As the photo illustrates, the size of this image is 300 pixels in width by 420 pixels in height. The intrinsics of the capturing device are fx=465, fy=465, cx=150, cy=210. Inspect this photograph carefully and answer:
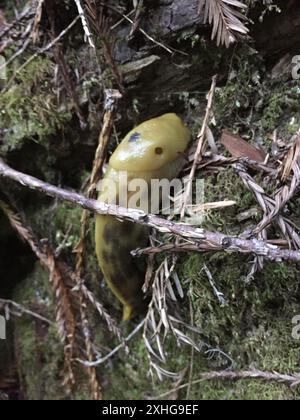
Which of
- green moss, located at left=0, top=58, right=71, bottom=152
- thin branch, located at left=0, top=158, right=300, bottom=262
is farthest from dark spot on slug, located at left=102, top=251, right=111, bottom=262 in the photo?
green moss, located at left=0, top=58, right=71, bottom=152

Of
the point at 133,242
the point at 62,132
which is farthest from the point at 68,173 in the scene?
the point at 133,242

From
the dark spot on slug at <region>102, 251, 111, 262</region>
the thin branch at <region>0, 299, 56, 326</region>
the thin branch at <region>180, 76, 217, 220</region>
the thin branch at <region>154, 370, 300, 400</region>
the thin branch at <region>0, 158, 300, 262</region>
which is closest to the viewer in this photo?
the thin branch at <region>0, 158, 300, 262</region>

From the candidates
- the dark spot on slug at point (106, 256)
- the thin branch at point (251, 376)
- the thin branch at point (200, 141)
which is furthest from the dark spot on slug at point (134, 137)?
the thin branch at point (251, 376)

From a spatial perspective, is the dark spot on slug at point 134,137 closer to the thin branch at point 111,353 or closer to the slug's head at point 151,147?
the slug's head at point 151,147

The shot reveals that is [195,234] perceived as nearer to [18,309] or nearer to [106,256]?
[106,256]

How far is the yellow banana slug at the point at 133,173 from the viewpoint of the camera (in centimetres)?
145

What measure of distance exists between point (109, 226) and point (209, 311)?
410mm

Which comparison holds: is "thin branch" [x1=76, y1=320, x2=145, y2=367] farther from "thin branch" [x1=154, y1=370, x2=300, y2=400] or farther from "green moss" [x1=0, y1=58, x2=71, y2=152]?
"green moss" [x1=0, y1=58, x2=71, y2=152]

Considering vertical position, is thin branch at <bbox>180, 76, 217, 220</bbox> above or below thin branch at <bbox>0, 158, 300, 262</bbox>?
above

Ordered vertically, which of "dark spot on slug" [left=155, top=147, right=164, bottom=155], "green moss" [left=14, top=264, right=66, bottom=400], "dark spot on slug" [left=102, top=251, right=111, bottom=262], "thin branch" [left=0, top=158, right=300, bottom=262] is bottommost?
"green moss" [left=14, top=264, right=66, bottom=400]

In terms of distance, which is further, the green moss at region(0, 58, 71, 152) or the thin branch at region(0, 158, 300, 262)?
the green moss at region(0, 58, 71, 152)

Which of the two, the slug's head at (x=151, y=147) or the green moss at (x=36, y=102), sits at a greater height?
the green moss at (x=36, y=102)

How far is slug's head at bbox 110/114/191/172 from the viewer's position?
4.73ft

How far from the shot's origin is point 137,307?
1.62m
